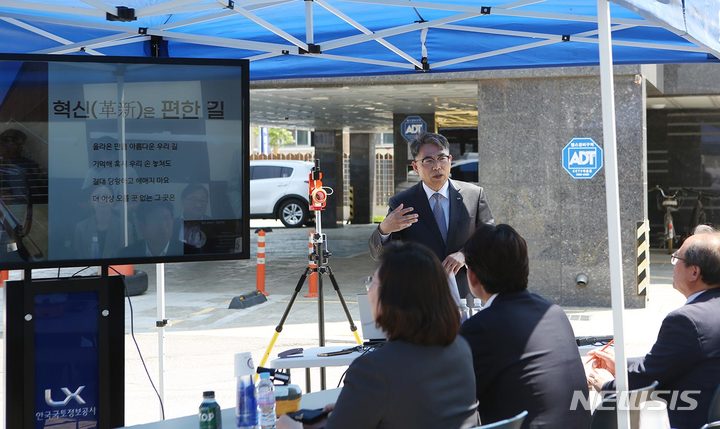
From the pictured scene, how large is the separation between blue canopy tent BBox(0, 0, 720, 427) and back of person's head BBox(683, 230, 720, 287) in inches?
42.1

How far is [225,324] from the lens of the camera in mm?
10750

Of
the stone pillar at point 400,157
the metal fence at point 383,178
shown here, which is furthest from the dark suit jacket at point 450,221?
the metal fence at point 383,178

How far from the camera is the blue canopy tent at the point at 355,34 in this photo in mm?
5127

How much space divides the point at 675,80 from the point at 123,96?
1320 centimetres

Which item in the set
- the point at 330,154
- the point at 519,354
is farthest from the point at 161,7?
the point at 330,154

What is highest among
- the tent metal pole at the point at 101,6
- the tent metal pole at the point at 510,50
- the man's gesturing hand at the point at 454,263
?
the tent metal pole at the point at 510,50

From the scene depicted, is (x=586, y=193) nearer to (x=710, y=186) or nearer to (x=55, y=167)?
(x=55, y=167)

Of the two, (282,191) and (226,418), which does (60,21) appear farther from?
(282,191)

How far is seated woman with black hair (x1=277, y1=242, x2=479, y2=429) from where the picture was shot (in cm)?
268

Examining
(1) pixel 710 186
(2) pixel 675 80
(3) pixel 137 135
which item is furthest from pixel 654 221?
(3) pixel 137 135

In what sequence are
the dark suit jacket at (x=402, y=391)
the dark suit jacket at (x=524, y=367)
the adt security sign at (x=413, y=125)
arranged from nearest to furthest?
1. the dark suit jacket at (x=402, y=391)
2. the dark suit jacket at (x=524, y=367)
3. the adt security sign at (x=413, y=125)

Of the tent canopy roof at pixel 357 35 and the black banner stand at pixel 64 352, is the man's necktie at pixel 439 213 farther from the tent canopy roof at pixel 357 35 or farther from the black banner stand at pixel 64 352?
the black banner stand at pixel 64 352

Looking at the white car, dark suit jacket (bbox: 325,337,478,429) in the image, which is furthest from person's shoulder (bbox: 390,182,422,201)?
the white car

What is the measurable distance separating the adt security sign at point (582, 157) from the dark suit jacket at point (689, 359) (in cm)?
812
